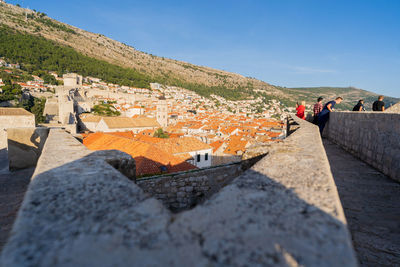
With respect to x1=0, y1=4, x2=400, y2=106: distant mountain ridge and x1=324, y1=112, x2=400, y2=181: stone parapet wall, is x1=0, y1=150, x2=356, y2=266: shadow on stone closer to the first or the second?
x1=324, y1=112, x2=400, y2=181: stone parapet wall

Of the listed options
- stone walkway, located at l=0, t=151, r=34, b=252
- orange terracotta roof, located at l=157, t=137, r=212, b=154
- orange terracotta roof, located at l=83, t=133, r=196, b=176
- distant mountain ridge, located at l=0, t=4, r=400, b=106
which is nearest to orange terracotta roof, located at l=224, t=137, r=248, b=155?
orange terracotta roof, located at l=157, t=137, r=212, b=154

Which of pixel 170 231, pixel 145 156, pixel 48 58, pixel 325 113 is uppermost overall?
pixel 48 58

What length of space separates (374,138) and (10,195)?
657 centimetres

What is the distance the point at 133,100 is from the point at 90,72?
73.2 ft

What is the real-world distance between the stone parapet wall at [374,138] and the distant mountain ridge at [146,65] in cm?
Result: 10278

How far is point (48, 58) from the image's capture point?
69.9m

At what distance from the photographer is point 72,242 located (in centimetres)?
79

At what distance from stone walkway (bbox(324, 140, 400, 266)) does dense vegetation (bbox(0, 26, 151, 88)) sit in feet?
252

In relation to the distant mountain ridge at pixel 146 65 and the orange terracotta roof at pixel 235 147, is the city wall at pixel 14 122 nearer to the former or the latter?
the orange terracotta roof at pixel 235 147

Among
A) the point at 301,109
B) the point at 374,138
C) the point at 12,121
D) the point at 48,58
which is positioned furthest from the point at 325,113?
the point at 48,58

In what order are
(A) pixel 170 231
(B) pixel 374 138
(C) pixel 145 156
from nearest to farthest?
(A) pixel 170 231, (B) pixel 374 138, (C) pixel 145 156

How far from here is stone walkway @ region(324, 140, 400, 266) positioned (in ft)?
5.91

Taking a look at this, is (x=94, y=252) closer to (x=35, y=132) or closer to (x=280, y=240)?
(x=280, y=240)

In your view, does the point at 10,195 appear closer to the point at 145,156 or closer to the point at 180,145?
the point at 145,156
